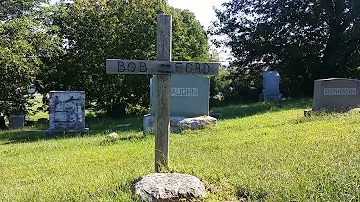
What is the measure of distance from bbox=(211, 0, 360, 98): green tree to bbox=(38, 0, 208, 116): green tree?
580cm

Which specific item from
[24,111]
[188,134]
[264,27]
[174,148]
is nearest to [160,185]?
[174,148]

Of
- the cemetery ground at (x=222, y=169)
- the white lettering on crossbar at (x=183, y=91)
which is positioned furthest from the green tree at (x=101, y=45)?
the cemetery ground at (x=222, y=169)

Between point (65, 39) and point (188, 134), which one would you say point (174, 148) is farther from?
point (65, 39)

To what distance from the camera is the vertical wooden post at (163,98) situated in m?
4.41

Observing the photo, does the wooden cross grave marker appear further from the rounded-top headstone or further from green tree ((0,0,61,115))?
green tree ((0,0,61,115))

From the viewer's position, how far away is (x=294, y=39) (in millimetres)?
22938

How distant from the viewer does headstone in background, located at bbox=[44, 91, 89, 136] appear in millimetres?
12750

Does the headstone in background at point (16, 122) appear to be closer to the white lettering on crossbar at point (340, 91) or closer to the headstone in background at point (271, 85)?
the headstone in background at point (271, 85)

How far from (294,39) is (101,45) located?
36.5ft

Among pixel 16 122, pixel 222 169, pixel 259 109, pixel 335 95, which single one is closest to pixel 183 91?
pixel 335 95

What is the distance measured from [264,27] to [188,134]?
15025 millimetres

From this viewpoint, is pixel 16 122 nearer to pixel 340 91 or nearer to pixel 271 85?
pixel 271 85

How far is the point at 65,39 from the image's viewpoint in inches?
783

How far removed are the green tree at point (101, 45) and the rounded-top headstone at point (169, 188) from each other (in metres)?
15.4
